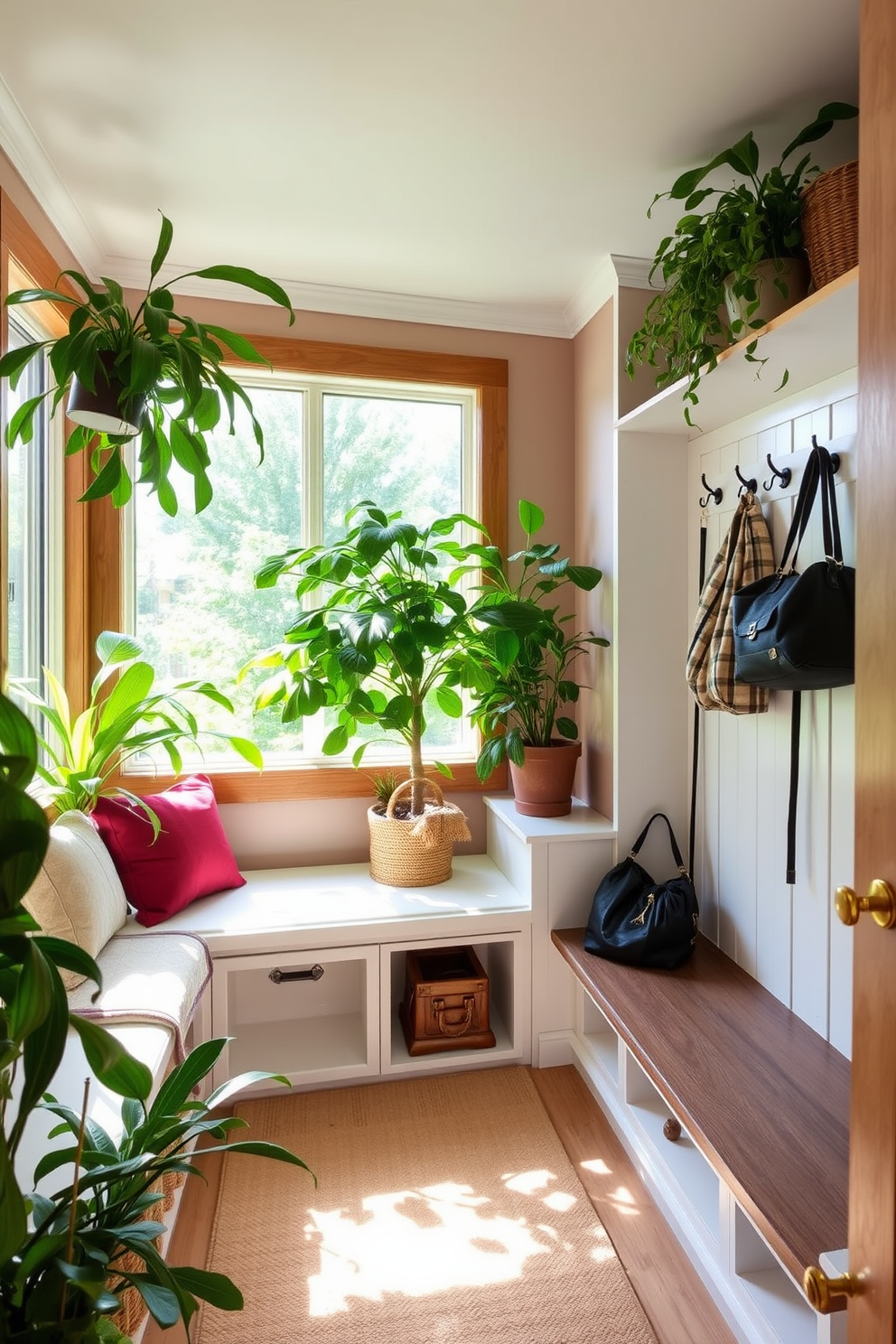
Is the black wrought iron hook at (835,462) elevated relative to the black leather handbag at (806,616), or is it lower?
elevated

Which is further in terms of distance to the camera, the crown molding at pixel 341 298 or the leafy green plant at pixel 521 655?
the leafy green plant at pixel 521 655

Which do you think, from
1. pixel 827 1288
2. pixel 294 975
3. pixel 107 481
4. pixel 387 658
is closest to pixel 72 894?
pixel 294 975

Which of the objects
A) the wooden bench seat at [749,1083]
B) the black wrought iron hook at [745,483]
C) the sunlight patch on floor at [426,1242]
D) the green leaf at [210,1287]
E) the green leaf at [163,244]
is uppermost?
the green leaf at [163,244]

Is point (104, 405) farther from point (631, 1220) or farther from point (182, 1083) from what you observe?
point (631, 1220)

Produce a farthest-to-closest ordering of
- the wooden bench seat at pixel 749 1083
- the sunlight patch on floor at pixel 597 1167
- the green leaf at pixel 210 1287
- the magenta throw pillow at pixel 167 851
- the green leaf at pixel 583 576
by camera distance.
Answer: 1. the green leaf at pixel 583 576
2. the magenta throw pillow at pixel 167 851
3. the sunlight patch on floor at pixel 597 1167
4. the wooden bench seat at pixel 749 1083
5. the green leaf at pixel 210 1287

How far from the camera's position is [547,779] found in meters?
2.50

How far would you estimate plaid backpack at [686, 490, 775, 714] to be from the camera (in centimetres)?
189

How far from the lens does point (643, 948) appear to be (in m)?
2.06

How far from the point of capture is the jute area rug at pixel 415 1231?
1514 millimetres

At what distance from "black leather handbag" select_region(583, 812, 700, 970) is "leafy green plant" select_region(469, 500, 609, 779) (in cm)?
48

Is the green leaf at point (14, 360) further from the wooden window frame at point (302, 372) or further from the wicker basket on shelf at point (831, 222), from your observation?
the wicker basket on shelf at point (831, 222)

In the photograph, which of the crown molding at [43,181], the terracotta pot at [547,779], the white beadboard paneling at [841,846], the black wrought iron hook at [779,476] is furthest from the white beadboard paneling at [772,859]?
the crown molding at [43,181]

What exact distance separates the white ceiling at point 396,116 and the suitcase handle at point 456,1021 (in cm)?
232

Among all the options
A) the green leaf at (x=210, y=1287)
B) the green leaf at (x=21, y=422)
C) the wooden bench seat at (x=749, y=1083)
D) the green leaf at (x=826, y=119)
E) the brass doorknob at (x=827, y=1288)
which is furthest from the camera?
the green leaf at (x=21, y=422)
